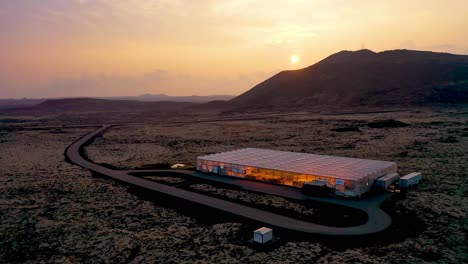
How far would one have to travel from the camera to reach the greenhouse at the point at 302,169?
52.2 metres

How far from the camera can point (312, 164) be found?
61500 millimetres

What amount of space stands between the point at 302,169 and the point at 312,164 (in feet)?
14.2

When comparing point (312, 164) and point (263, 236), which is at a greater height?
point (312, 164)

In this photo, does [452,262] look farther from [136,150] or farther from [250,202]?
[136,150]

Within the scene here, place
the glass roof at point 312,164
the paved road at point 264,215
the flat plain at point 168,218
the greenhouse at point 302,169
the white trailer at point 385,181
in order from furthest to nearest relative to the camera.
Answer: the glass roof at point 312,164 < the white trailer at point 385,181 < the greenhouse at point 302,169 < the paved road at point 264,215 < the flat plain at point 168,218

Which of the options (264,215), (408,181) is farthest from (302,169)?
(408,181)

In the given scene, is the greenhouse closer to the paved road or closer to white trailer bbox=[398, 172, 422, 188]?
white trailer bbox=[398, 172, 422, 188]

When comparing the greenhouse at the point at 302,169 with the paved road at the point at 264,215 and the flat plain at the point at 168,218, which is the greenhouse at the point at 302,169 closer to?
the flat plain at the point at 168,218

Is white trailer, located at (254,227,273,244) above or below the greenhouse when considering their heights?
below

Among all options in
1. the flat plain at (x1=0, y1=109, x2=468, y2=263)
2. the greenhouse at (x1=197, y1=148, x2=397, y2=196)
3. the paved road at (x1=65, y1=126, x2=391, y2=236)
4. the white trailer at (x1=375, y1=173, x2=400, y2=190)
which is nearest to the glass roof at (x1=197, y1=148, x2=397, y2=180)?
the greenhouse at (x1=197, y1=148, x2=397, y2=196)

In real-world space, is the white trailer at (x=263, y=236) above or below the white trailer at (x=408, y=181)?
below

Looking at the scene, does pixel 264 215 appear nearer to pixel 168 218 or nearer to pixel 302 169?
pixel 168 218

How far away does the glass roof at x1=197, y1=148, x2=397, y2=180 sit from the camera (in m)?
54.8

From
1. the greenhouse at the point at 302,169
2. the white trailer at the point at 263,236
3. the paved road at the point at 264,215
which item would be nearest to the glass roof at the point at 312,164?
the greenhouse at the point at 302,169
